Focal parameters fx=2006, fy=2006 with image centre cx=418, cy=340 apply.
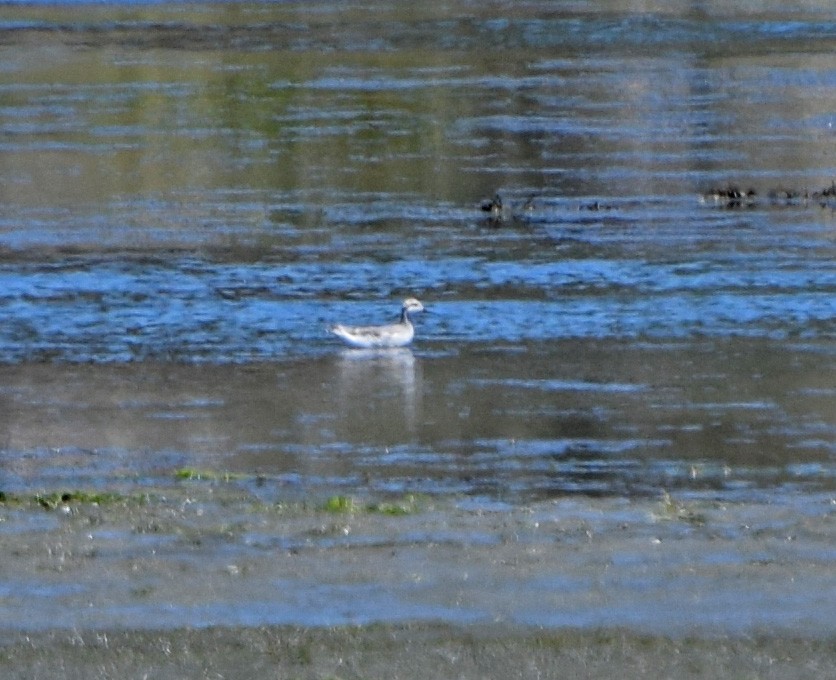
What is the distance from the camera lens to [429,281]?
18453 millimetres

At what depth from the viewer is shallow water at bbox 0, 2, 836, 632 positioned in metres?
12.0

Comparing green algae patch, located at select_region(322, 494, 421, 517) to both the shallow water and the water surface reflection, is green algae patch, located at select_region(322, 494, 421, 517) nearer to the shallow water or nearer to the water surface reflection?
the shallow water

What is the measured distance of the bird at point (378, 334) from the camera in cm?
1534

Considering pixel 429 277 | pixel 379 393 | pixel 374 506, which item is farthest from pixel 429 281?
pixel 374 506

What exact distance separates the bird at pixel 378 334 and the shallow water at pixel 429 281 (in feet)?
0.42

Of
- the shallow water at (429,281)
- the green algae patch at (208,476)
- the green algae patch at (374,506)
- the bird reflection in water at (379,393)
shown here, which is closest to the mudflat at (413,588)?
the green algae patch at (374,506)

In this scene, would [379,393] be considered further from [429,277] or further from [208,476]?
[429,277]

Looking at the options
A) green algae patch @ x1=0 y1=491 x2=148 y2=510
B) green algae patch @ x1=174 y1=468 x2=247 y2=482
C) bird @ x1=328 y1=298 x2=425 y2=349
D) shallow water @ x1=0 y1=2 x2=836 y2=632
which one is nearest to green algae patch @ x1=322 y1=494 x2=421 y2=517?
shallow water @ x1=0 y1=2 x2=836 y2=632

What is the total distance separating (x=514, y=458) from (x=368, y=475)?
3.00 ft

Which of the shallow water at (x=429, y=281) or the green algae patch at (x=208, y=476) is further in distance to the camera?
the shallow water at (x=429, y=281)

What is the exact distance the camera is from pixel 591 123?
31.1 meters

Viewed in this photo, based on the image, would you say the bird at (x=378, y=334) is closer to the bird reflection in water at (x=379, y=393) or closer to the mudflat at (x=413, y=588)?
the bird reflection in water at (x=379, y=393)

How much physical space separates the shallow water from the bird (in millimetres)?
128

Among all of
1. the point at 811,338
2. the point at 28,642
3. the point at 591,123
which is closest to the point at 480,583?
the point at 28,642
